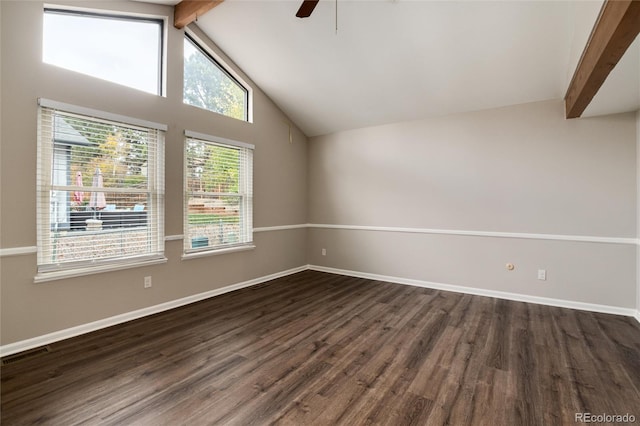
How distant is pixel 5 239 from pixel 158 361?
159cm

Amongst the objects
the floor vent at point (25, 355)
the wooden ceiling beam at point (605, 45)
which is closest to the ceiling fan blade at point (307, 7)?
the wooden ceiling beam at point (605, 45)

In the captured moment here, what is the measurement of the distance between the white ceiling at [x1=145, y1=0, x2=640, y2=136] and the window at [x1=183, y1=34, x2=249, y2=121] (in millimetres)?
277

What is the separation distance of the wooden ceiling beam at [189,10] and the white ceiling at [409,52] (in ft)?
1.10

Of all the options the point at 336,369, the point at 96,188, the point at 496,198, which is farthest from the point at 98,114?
the point at 496,198

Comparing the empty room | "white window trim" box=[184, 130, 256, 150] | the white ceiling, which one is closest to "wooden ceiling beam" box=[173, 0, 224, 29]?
the empty room

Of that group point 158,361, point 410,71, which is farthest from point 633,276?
point 158,361

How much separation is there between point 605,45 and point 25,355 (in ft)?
16.0

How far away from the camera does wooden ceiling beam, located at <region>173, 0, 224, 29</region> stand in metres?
3.18

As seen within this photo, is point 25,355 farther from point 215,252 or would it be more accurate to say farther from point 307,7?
point 307,7

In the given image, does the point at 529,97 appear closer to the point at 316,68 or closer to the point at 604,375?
the point at 316,68

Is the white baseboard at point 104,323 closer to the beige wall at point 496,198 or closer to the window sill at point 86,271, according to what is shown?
the window sill at point 86,271

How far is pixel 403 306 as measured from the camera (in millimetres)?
3650

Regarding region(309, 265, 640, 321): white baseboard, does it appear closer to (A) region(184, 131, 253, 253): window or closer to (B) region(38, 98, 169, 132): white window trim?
(A) region(184, 131, 253, 253): window

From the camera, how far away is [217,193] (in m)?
4.09
